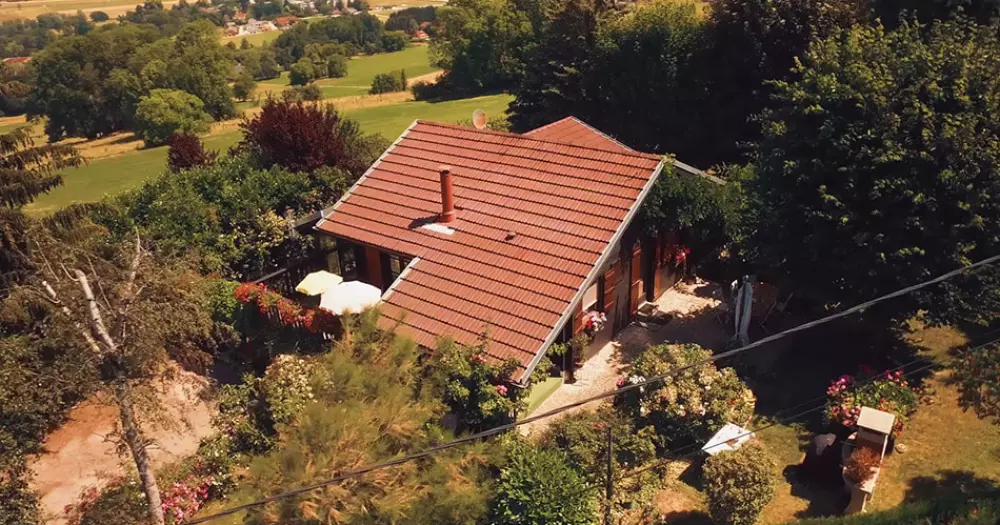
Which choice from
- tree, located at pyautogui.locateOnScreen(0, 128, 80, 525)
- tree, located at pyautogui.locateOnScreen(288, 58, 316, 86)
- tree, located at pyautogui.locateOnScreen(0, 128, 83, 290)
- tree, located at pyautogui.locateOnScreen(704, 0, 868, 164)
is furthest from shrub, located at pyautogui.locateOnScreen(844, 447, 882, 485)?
tree, located at pyautogui.locateOnScreen(288, 58, 316, 86)

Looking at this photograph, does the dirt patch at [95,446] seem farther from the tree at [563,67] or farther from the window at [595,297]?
the tree at [563,67]

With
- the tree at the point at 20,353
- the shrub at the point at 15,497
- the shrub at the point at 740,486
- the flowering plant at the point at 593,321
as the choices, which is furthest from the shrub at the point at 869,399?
the shrub at the point at 15,497

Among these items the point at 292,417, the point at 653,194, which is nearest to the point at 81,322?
the point at 292,417

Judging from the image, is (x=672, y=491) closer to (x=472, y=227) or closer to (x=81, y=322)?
(x=472, y=227)

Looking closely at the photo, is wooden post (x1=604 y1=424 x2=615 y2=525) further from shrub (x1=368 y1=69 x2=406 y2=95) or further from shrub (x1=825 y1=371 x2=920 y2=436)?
shrub (x1=368 y1=69 x2=406 y2=95)

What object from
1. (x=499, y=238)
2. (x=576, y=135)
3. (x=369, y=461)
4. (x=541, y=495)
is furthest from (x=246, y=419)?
(x=576, y=135)
